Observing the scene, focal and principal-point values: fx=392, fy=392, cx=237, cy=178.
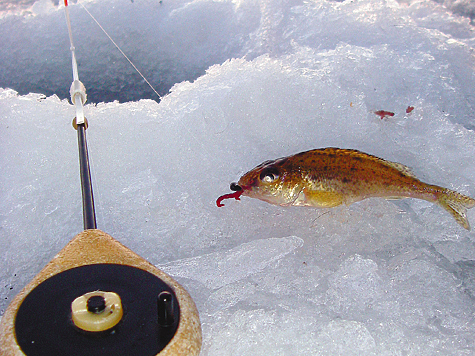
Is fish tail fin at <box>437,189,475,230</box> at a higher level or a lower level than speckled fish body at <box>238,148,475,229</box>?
lower

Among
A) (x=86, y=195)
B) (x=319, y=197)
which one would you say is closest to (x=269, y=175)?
(x=319, y=197)

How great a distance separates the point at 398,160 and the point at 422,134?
16 centimetres

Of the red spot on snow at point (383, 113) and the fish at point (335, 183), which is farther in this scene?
the red spot on snow at point (383, 113)

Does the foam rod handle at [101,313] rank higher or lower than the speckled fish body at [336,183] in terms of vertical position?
lower

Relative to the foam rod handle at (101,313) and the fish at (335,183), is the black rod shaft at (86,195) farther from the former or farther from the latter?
the fish at (335,183)

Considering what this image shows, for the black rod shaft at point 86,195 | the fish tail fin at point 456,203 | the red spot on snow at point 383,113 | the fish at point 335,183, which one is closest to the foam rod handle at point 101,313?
the black rod shaft at point 86,195

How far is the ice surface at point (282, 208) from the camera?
887mm

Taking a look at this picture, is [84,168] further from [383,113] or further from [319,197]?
[383,113]

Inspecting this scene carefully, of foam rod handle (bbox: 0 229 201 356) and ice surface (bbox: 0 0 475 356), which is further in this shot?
ice surface (bbox: 0 0 475 356)

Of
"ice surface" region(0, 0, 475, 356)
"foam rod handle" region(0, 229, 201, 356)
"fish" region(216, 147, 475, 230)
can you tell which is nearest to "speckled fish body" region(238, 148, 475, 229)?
"fish" region(216, 147, 475, 230)

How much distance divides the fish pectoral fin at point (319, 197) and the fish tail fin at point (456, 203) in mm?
252

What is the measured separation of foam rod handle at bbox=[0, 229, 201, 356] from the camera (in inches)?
25.0

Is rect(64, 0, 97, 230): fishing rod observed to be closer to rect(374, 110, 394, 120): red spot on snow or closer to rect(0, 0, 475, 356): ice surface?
rect(0, 0, 475, 356): ice surface

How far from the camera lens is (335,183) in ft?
3.29
